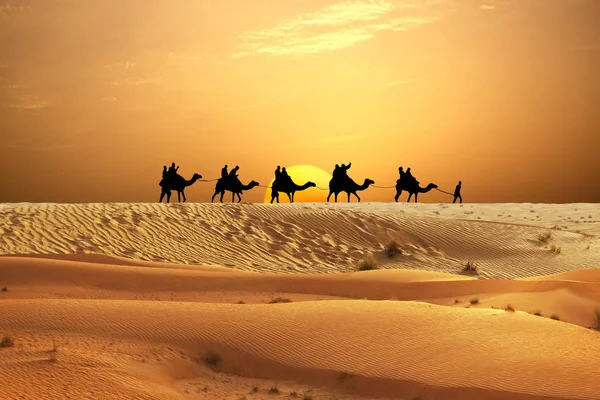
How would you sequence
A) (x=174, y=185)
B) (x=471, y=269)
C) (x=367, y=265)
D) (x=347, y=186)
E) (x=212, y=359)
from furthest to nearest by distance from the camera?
(x=347, y=186)
(x=174, y=185)
(x=471, y=269)
(x=367, y=265)
(x=212, y=359)

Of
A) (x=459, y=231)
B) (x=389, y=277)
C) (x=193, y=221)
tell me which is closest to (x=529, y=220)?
(x=459, y=231)

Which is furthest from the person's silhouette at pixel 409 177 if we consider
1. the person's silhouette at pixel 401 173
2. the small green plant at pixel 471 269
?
the small green plant at pixel 471 269

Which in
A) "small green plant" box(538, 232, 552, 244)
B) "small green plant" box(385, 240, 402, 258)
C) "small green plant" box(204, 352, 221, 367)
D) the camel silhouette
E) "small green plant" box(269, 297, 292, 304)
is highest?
the camel silhouette

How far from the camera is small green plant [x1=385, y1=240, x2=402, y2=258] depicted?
34.9 metres

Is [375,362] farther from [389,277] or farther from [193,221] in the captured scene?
[193,221]

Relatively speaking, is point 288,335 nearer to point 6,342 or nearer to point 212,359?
point 212,359

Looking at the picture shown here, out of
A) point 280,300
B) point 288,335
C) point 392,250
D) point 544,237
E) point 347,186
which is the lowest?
point 280,300

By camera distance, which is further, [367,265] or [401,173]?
[401,173]

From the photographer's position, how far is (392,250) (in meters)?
35.1

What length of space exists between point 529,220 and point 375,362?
133 ft

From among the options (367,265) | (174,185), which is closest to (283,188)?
(174,185)

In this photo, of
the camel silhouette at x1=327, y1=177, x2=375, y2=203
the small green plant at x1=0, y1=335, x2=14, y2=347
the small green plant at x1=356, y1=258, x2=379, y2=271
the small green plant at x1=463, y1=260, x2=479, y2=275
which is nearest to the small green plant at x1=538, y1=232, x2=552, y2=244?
the small green plant at x1=463, y1=260, x2=479, y2=275

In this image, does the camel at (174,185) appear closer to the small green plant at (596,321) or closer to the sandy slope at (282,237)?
the sandy slope at (282,237)

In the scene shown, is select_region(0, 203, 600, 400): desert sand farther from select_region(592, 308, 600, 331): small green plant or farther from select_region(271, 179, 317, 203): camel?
select_region(271, 179, 317, 203): camel
